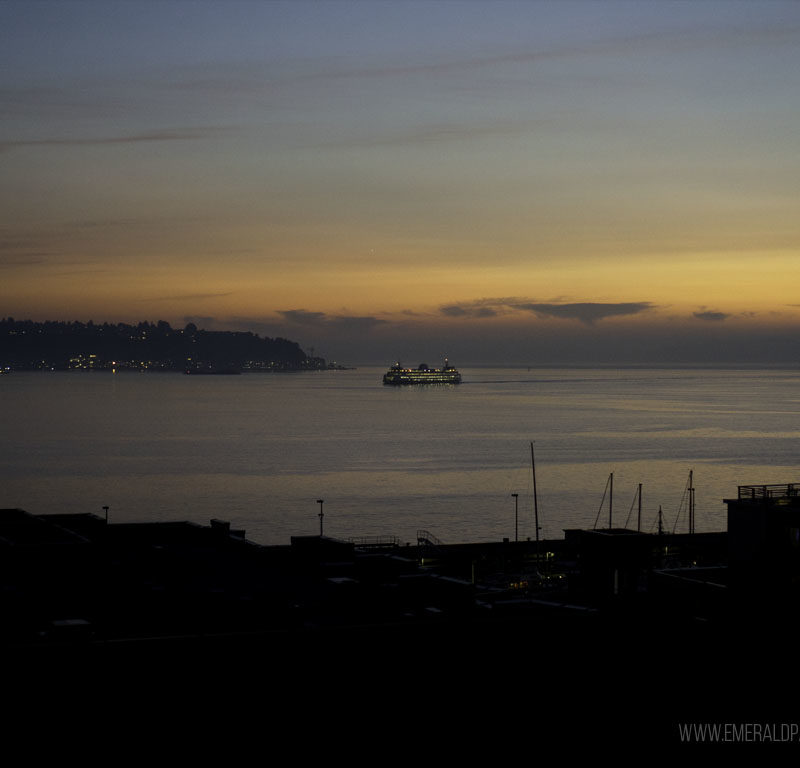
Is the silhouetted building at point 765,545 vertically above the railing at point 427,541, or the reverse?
the silhouetted building at point 765,545

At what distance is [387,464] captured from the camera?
75500mm

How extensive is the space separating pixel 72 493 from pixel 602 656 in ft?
179

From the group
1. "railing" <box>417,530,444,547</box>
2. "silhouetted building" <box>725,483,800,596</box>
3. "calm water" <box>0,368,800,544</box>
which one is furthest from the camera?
"calm water" <box>0,368,800,544</box>

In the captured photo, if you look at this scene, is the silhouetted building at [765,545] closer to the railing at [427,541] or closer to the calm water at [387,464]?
the railing at [427,541]

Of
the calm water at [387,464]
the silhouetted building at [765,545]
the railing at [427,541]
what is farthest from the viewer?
the calm water at [387,464]

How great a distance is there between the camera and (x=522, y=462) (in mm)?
76188

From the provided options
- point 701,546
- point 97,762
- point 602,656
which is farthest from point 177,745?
point 701,546

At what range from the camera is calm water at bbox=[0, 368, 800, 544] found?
177 feet

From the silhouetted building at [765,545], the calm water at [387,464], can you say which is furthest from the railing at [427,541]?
the silhouetted building at [765,545]

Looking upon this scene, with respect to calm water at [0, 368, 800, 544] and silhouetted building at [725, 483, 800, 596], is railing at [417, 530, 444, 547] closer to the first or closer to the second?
calm water at [0, 368, 800, 544]

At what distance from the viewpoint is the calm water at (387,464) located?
54062 mm

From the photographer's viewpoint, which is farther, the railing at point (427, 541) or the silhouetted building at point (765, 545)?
the railing at point (427, 541)

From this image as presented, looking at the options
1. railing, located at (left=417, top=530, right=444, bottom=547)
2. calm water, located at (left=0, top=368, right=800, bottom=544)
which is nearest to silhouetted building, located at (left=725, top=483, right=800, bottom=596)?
railing, located at (left=417, top=530, right=444, bottom=547)

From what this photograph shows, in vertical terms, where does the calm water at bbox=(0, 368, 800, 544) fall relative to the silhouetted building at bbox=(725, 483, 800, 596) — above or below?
below
